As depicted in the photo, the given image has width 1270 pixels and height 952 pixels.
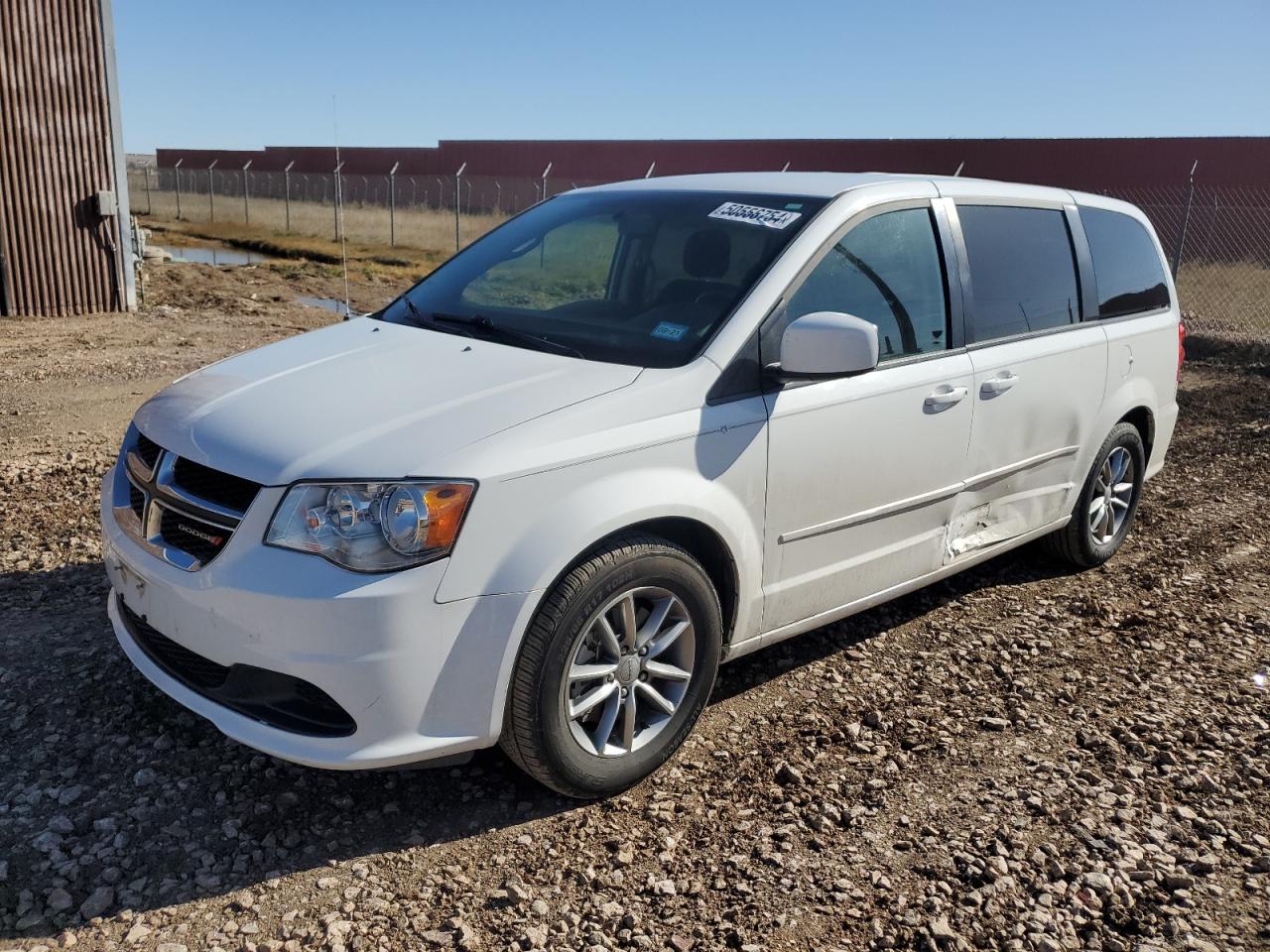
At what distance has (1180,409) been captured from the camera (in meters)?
10.0

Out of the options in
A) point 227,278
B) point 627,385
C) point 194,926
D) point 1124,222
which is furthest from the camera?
point 227,278

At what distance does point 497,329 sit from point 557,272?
1.97ft

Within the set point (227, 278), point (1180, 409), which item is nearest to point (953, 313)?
point (1180, 409)

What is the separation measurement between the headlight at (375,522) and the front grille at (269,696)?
368mm

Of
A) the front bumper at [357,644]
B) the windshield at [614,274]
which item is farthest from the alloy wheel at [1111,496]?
the front bumper at [357,644]

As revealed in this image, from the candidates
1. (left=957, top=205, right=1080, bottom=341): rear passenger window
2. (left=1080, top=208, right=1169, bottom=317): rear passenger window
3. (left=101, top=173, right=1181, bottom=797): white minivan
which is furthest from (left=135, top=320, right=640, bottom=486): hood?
(left=1080, top=208, right=1169, bottom=317): rear passenger window

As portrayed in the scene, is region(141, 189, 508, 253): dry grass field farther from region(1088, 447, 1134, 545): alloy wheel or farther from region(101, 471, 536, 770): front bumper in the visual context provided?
region(101, 471, 536, 770): front bumper

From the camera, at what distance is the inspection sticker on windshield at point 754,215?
3783 millimetres

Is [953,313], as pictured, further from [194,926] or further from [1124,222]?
[194,926]

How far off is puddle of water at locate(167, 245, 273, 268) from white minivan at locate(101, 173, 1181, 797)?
20884mm

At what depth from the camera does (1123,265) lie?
5.31 metres

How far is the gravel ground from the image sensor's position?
277 cm

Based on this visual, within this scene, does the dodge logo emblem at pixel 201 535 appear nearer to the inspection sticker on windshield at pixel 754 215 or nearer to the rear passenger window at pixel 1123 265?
the inspection sticker on windshield at pixel 754 215

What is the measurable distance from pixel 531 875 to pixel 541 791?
437 mm
